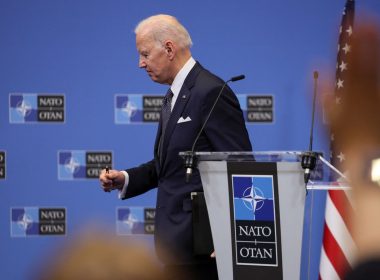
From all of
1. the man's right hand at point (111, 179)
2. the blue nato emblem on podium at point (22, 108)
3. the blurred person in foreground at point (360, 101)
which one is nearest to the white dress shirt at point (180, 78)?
the man's right hand at point (111, 179)

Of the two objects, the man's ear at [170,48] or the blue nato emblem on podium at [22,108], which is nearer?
the man's ear at [170,48]

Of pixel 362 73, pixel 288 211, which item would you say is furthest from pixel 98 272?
pixel 362 73

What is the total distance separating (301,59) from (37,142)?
6.19 ft

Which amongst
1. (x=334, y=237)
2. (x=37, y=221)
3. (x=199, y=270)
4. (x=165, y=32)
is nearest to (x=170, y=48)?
(x=165, y=32)

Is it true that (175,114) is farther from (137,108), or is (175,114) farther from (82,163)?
(82,163)

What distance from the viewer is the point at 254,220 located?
2.12 meters

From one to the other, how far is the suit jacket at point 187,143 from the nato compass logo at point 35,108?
2.05m

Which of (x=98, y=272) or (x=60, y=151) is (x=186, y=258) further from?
(x=60, y=151)

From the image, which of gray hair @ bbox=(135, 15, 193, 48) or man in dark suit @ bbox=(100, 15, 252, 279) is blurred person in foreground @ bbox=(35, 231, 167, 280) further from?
gray hair @ bbox=(135, 15, 193, 48)

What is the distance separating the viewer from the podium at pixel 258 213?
2.10 m

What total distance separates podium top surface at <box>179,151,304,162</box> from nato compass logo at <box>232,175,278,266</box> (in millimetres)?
58

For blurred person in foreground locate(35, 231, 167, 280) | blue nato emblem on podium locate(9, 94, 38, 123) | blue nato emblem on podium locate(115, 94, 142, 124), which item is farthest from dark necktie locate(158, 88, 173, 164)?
blue nato emblem on podium locate(9, 94, 38, 123)

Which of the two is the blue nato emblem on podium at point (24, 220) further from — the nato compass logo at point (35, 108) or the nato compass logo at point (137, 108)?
the nato compass logo at point (137, 108)

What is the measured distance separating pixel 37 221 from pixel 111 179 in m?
2.04
